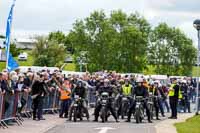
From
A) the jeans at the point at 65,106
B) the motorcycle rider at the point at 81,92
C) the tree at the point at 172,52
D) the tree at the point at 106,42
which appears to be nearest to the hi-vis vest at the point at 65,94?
the jeans at the point at 65,106

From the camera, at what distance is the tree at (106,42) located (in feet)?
317

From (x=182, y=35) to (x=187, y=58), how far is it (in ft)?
13.6

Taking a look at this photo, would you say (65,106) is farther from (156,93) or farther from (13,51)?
(13,51)

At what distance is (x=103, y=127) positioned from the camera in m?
24.4

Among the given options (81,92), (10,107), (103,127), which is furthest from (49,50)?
(10,107)

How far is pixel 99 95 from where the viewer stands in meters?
27.9

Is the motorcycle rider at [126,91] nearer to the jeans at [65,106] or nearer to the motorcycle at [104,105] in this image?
the motorcycle at [104,105]

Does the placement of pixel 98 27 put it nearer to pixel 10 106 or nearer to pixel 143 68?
pixel 143 68

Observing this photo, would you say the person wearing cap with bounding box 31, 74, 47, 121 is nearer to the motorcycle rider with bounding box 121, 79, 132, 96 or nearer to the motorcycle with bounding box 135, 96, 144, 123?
the motorcycle with bounding box 135, 96, 144, 123

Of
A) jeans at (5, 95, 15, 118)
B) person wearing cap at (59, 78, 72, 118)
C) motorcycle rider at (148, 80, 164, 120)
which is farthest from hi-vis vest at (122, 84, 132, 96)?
jeans at (5, 95, 15, 118)

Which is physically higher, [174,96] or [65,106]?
[174,96]

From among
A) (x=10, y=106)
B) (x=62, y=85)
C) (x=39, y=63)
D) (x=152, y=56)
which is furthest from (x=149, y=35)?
(x=10, y=106)

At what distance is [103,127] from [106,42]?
7196 centimetres

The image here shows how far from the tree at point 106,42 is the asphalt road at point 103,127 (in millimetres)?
69068
